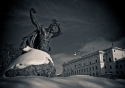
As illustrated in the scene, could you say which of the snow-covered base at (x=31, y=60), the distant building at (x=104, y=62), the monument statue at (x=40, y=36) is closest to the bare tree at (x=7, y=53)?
the monument statue at (x=40, y=36)

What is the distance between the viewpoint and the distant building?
1435 inches

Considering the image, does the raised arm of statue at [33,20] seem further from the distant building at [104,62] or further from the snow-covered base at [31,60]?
the distant building at [104,62]

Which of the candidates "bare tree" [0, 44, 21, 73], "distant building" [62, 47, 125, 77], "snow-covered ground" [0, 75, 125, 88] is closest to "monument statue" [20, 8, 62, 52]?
"snow-covered ground" [0, 75, 125, 88]

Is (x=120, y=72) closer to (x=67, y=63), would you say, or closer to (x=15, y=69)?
(x=67, y=63)

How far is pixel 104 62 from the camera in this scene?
4053 cm

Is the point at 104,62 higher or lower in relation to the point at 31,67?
higher

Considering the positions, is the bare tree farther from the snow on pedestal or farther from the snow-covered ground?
the snow-covered ground

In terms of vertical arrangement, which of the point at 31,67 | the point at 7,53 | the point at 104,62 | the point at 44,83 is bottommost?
the point at 44,83

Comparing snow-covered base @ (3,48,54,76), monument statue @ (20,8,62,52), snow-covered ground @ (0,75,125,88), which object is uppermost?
monument statue @ (20,8,62,52)

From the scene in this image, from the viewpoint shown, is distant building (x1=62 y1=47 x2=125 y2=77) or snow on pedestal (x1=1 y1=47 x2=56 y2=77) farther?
distant building (x1=62 y1=47 x2=125 y2=77)

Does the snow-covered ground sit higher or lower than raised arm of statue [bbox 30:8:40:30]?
lower

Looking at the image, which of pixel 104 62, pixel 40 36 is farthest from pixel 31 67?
pixel 104 62

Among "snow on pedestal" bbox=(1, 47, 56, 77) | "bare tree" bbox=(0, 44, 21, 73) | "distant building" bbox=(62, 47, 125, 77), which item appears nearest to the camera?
"snow on pedestal" bbox=(1, 47, 56, 77)

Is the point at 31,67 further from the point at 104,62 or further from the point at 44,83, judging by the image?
the point at 104,62
